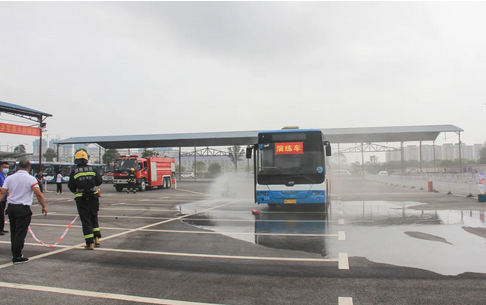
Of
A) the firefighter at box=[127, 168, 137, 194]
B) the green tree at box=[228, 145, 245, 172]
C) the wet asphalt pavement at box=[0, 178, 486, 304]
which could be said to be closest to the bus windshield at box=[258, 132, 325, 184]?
the wet asphalt pavement at box=[0, 178, 486, 304]

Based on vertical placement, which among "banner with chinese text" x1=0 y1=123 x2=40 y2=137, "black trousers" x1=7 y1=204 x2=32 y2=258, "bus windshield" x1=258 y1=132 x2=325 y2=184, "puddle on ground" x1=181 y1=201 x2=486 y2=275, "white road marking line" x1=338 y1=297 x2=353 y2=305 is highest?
"banner with chinese text" x1=0 y1=123 x2=40 y2=137

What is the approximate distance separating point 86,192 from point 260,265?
12.5 ft

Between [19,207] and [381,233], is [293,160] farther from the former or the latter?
[19,207]

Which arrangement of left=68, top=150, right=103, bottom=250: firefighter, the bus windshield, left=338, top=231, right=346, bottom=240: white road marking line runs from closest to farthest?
left=68, top=150, right=103, bottom=250: firefighter < left=338, top=231, right=346, bottom=240: white road marking line < the bus windshield

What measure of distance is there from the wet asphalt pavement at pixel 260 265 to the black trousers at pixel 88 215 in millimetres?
356

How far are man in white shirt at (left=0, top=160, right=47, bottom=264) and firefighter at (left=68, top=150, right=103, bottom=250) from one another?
0.73 metres

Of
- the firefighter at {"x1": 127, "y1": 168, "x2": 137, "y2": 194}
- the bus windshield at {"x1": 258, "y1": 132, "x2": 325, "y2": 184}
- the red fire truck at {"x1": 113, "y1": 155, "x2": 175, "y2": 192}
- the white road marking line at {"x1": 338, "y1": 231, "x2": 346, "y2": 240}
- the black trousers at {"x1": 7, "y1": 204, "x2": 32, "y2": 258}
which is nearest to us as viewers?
the black trousers at {"x1": 7, "y1": 204, "x2": 32, "y2": 258}

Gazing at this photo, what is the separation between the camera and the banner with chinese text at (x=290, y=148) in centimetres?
1247

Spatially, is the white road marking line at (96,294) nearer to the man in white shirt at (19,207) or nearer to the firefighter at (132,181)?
the man in white shirt at (19,207)

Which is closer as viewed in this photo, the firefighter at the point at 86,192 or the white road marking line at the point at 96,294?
the white road marking line at the point at 96,294

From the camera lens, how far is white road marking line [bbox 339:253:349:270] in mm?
5323

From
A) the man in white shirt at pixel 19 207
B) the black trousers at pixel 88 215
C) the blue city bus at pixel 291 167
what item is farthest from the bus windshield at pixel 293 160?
the man in white shirt at pixel 19 207

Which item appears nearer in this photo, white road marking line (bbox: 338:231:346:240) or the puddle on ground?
the puddle on ground

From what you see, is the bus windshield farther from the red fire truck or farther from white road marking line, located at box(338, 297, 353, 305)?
the red fire truck
